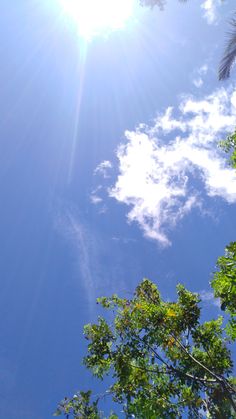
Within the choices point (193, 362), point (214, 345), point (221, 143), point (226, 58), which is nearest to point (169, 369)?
point (193, 362)

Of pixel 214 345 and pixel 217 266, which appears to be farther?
pixel 214 345

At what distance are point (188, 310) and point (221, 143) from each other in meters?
6.53

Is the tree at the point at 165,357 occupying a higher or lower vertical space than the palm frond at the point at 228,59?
lower

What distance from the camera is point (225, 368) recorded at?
14719mm

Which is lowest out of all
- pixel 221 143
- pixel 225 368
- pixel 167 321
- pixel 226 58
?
pixel 225 368

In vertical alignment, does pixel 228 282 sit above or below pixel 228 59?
below

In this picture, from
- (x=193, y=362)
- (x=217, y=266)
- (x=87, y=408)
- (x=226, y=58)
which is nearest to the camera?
(x=217, y=266)

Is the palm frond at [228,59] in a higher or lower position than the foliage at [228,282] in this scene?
higher

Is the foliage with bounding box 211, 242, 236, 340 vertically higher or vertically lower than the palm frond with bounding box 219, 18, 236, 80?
lower

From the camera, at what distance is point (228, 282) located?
10430mm

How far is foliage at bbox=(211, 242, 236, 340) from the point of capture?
1040 centimetres

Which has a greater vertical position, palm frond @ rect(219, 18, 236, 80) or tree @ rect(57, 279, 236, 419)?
palm frond @ rect(219, 18, 236, 80)

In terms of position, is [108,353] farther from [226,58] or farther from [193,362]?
[226,58]

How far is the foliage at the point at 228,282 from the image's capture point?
10.4 meters
